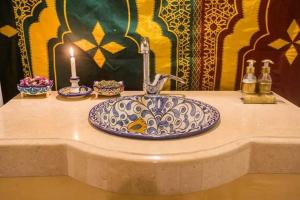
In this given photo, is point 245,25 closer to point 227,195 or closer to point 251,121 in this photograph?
point 251,121

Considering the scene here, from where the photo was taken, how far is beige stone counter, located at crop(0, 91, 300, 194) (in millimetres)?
672

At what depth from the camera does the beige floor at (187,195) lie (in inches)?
30.7

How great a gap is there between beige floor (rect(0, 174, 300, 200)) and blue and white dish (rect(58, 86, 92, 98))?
1.33 feet

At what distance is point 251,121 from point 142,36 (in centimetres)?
55

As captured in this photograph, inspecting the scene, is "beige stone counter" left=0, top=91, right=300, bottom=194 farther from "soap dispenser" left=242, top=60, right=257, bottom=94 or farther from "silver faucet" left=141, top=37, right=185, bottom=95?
"silver faucet" left=141, top=37, right=185, bottom=95

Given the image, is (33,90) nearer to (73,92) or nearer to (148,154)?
(73,92)

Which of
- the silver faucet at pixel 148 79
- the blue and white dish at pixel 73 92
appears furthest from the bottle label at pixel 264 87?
the blue and white dish at pixel 73 92

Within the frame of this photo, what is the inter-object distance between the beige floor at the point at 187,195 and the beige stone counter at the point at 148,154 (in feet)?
0.11

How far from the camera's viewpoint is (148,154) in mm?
676

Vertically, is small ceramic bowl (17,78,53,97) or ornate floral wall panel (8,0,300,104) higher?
ornate floral wall panel (8,0,300,104)

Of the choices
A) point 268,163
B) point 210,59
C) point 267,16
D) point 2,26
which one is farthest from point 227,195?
point 2,26

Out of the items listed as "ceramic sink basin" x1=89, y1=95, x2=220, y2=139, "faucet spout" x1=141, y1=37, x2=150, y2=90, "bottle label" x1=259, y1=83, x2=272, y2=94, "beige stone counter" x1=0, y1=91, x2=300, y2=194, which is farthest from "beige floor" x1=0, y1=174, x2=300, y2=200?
"faucet spout" x1=141, y1=37, x2=150, y2=90

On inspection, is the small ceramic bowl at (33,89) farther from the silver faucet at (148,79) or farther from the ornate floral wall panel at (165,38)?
the silver faucet at (148,79)

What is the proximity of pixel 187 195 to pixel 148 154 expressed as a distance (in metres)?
0.18
